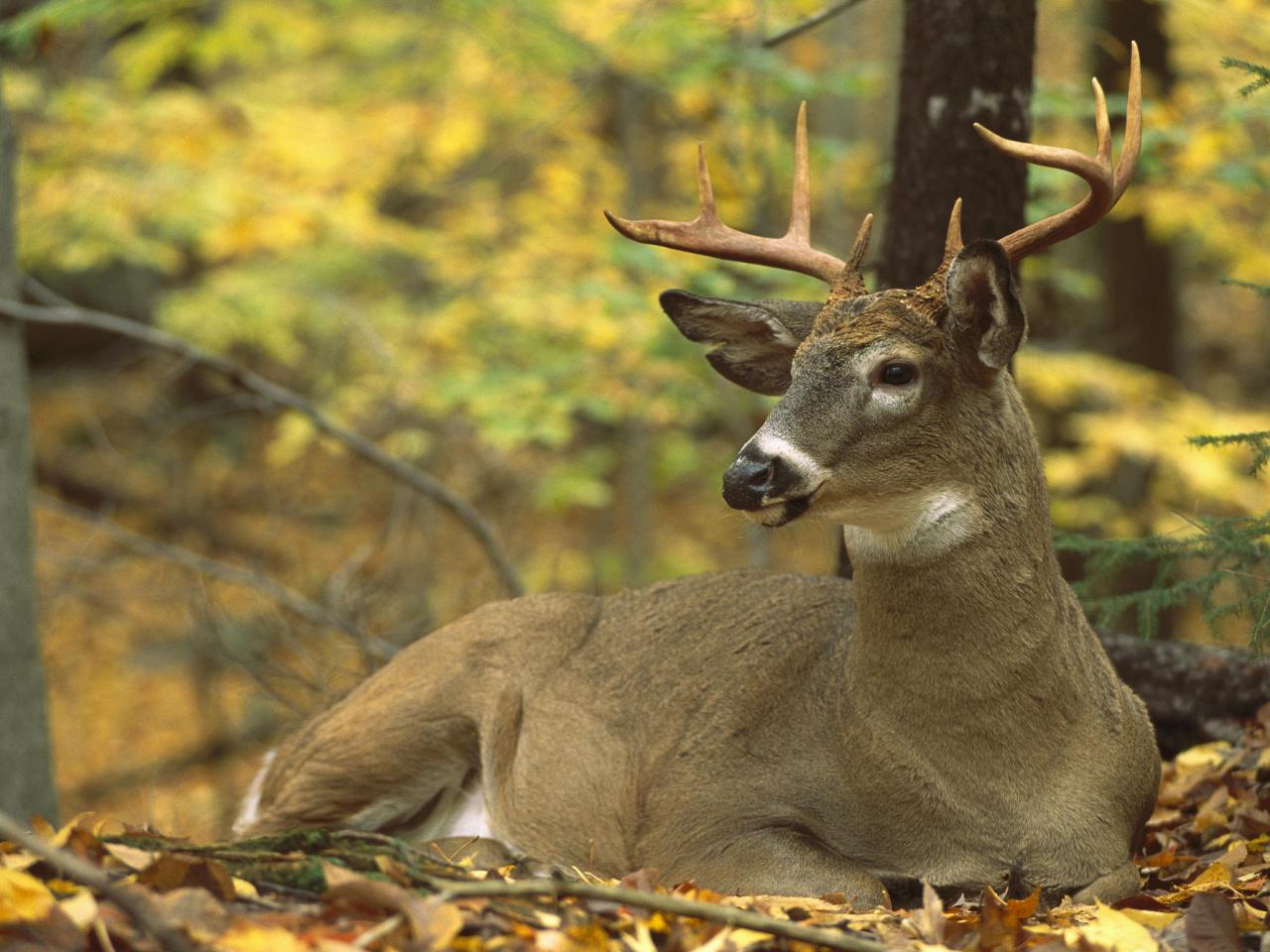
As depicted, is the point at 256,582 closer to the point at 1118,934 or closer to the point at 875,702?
the point at 875,702

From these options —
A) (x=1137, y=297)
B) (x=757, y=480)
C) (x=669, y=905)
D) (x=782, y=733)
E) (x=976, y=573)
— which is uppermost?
(x=757, y=480)

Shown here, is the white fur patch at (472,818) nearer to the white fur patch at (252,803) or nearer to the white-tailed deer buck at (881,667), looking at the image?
the white-tailed deer buck at (881,667)

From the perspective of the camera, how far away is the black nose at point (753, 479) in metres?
3.91

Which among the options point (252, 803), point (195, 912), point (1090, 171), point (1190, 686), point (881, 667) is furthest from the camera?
point (252, 803)

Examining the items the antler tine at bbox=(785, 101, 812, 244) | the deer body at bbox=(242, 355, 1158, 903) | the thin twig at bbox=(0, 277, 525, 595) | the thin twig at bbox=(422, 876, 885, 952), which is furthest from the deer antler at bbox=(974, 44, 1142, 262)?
the thin twig at bbox=(0, 277, 525, 595)

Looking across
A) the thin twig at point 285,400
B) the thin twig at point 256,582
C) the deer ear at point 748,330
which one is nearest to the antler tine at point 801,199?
the deer ear at point 748,330

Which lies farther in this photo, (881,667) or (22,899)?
(881,667)

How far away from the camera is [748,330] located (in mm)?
4891

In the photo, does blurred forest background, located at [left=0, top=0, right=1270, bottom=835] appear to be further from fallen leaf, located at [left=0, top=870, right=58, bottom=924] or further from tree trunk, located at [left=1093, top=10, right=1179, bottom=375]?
fallen leaf, located at [left=0, top=870, right=58, bottom=924]

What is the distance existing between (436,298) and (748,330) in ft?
25.2

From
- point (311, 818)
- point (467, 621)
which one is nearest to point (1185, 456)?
point (467, 621)

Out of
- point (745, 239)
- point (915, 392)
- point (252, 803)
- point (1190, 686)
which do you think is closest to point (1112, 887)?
point (915, 392)

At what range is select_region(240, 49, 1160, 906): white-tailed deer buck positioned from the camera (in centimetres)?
417

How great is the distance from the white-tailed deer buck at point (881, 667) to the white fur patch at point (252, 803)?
108 cm
